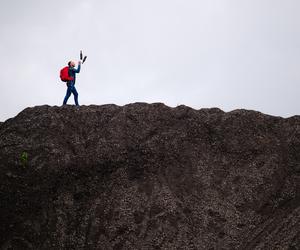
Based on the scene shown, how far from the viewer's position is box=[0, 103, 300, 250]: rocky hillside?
619 inches

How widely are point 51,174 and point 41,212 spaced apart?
63.0 inches

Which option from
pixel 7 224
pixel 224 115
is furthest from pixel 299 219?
pixel 7 224

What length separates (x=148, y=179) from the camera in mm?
17594

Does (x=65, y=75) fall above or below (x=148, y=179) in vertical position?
above

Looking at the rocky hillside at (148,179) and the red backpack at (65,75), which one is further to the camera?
the red backpack at (65,75)

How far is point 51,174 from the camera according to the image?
17.4 metres

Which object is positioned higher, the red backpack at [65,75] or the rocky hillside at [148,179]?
the red backpack at [65,75]

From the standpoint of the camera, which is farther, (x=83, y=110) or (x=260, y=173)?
(x=83, y=110)

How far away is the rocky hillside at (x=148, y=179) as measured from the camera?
1573 centimetres

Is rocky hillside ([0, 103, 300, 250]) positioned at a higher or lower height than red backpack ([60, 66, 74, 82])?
lower

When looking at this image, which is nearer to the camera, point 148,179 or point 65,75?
point 148,179

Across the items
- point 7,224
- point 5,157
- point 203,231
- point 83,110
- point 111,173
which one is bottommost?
point 203,231

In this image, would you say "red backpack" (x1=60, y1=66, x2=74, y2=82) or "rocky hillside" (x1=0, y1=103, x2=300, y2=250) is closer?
"rocky hillside" (x1=0, y1=103, x2=300, y2=250)

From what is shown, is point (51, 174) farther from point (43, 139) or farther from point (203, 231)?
point (203, 231)
